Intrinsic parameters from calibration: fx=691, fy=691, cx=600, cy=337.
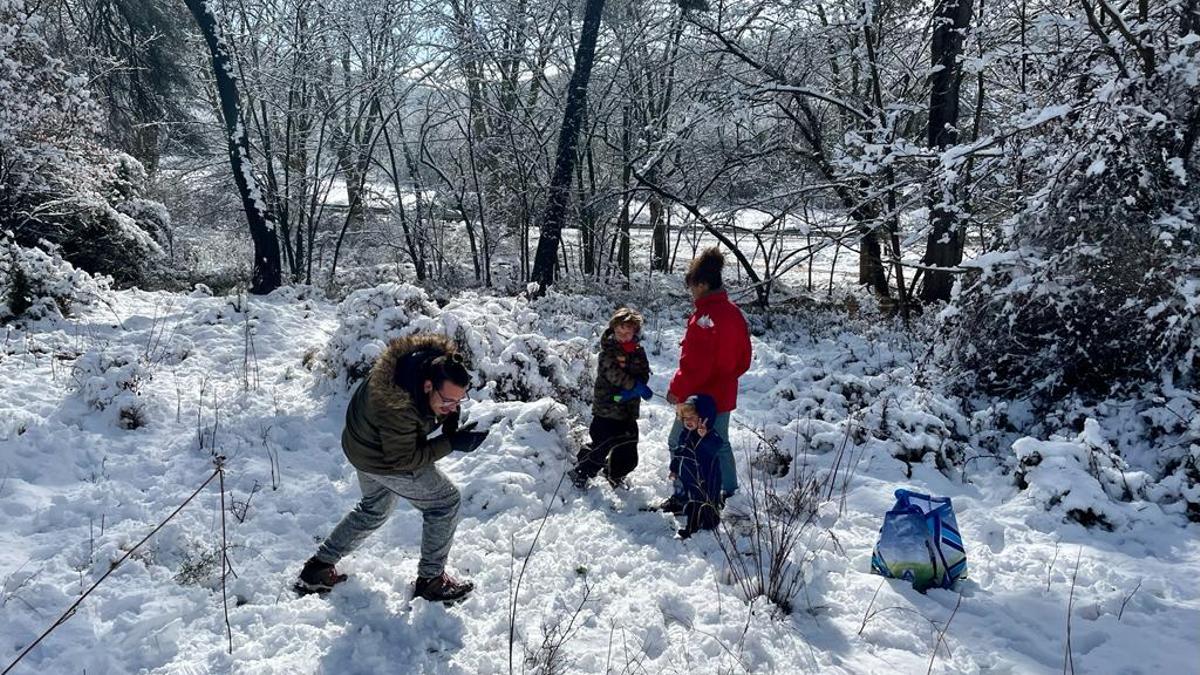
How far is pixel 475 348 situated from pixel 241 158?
21.8 feet

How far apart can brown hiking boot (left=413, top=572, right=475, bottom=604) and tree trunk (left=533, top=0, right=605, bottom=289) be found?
903cm

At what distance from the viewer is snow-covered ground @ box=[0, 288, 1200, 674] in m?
3.14

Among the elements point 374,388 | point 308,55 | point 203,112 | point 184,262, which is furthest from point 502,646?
point 203,112

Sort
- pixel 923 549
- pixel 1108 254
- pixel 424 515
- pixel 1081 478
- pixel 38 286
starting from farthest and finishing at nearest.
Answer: pixel 38 286, pixel 1108 254, pixel 1081 478, pixel 923 549, pixel 424 515

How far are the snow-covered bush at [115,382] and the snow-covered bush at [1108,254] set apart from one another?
6.95 meters

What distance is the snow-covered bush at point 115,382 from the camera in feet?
17.4

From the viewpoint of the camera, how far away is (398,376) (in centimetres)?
319

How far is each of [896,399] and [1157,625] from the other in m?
2.94

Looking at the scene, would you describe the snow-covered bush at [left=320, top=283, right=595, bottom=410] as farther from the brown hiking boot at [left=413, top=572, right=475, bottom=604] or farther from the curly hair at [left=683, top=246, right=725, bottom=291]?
the brown hiking boot at [left=413, top=572, right=475, bottom=604]

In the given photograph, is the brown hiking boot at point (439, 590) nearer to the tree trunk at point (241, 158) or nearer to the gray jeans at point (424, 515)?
the gray jeans at point (424, 515)

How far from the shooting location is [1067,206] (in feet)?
19.4

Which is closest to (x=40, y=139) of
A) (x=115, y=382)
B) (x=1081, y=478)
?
(x=115, y=382)

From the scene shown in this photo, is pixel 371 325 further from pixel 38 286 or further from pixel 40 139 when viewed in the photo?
pixel 40 139

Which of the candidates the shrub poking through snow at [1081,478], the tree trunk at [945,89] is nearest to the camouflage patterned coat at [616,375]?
the shrub poking through snow at [1081,478]
